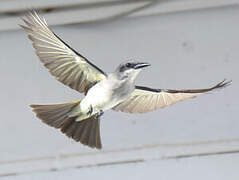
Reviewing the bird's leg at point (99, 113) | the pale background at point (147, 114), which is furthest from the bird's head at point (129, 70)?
the pale background at point (147, 114)

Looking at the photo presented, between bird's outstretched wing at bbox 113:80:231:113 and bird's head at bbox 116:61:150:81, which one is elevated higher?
bird's head at bbox 116:61:150:81

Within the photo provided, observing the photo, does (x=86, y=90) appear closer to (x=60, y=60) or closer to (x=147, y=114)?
(x=60, y=60)

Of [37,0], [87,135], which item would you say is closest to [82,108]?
[87,135]

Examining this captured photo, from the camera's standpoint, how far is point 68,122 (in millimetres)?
2293

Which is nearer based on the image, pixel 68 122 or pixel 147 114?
pixel 68 122

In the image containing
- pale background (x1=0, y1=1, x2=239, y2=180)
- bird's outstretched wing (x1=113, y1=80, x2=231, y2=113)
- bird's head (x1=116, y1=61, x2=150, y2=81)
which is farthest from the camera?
pale background (x1=0, y1=1, x2=239, y2=180)

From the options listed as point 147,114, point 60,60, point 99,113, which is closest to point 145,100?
point 99,113

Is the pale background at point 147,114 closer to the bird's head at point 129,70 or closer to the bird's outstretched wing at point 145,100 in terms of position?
the bird's outstretched wing at point 145,100

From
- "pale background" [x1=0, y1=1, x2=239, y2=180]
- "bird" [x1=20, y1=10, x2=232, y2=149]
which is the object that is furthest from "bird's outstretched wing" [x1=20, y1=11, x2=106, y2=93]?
"pale background" [x1=0, y1=1, x2=239, y2=180]

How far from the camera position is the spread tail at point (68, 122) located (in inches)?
89.6

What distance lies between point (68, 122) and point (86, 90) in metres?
0.18

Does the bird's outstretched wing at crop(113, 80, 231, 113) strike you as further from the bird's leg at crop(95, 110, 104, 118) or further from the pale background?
the pale background

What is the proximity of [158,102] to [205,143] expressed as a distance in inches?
44.4

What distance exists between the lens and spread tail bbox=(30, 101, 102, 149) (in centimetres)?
228
